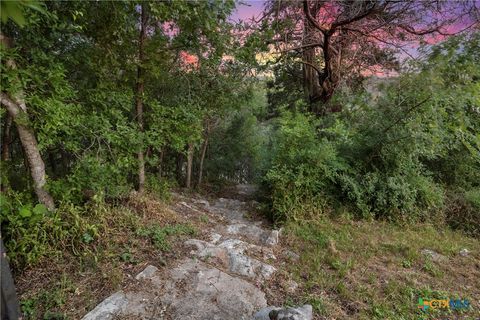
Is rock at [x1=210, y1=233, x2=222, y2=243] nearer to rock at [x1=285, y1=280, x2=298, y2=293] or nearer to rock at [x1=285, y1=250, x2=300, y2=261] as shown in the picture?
rock at [x1=285, y1=250, x2=300, y2=261]

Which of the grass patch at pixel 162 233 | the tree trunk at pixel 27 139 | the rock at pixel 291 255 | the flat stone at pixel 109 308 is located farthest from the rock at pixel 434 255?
the tree trunk at pixel 27 139

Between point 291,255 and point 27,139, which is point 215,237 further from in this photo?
point 27,139

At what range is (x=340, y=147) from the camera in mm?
4652

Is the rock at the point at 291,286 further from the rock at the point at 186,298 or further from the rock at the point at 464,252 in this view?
the rock at the point at 464,252

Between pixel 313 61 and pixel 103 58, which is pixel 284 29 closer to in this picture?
pixel 313 61

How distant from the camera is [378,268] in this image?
9.80 ft

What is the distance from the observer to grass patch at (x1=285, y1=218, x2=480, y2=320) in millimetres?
2391

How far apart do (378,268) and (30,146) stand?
3829 mm

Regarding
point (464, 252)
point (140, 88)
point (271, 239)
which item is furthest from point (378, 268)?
point (140, 88)

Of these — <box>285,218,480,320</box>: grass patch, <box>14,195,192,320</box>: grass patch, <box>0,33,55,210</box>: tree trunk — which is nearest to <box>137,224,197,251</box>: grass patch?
<box>14,195,192,320</box>: grass patch

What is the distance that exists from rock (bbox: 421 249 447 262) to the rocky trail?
1.72 meters

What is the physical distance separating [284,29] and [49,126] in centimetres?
418

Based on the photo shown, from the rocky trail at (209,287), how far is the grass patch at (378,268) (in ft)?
0.99

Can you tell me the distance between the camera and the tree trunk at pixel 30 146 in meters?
2.27
